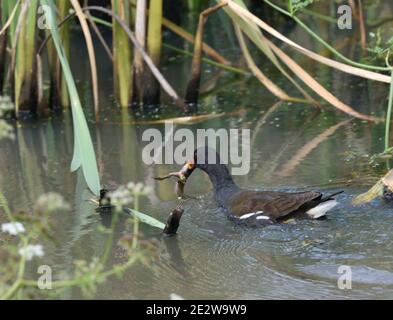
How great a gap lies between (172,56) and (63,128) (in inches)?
98.6

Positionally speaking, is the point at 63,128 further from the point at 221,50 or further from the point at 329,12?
the point at 329,12

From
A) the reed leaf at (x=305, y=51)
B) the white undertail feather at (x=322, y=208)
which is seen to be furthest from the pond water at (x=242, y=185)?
the reed leaf at (x=305, y=51)

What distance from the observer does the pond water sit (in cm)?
480

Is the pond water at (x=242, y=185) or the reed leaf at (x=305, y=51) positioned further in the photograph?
the reed leaf at (x=305, y=51)

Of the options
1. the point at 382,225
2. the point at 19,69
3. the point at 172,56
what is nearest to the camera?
the point at 382,225

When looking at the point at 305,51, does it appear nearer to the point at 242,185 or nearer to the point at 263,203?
the point at 242,185

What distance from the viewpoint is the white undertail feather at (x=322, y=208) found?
5.59 meters

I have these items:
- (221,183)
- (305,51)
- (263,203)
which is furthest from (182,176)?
(305,51)

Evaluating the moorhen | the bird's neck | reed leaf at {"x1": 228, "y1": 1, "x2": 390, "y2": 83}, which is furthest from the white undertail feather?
reed leaf at {"x1": 228, "y1": 1, "x2": 390, "y2": 83}

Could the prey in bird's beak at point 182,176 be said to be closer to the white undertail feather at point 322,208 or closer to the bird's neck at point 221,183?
the bird's neck at point 221,183

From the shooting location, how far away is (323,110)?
26.2ft

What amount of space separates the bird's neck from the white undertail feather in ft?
2.14

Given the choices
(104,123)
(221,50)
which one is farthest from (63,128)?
(221,50)

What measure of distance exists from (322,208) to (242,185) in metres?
0.99
